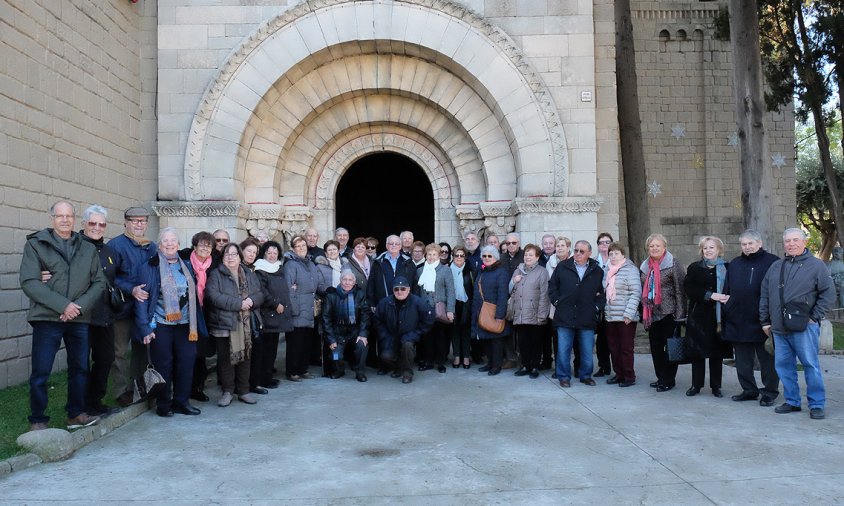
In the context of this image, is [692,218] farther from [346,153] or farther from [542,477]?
[542,477]

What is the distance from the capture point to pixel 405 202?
1881 centimetres

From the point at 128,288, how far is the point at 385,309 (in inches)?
129

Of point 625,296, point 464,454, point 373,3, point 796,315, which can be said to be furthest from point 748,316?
point 373,3

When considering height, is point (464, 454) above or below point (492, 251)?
below

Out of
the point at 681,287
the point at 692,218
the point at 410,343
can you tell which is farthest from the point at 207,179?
the point at 692,218

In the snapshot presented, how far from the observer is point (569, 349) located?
8.38 meters

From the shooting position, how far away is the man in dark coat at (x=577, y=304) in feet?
26.8

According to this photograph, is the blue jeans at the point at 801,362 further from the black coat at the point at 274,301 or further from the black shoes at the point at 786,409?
the black coat at the point at 274,301

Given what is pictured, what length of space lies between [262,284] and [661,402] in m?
4.48

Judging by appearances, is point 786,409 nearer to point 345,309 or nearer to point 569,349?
point 569,349

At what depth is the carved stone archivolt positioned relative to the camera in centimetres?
1097

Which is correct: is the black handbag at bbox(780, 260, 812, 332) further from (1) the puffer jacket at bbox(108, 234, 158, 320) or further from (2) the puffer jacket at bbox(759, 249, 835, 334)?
(1) the puffer jacket at bbox(108, 234, 158, 320)

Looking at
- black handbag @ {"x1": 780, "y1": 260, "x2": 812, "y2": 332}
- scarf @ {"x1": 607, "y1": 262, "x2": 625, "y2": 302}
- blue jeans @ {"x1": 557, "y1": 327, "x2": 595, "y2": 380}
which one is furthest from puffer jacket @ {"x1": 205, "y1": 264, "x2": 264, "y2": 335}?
black handbag @ {"x1": 780, "y1": 260, "x2": 812, "y2": 332}

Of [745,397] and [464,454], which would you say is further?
[745,397]
